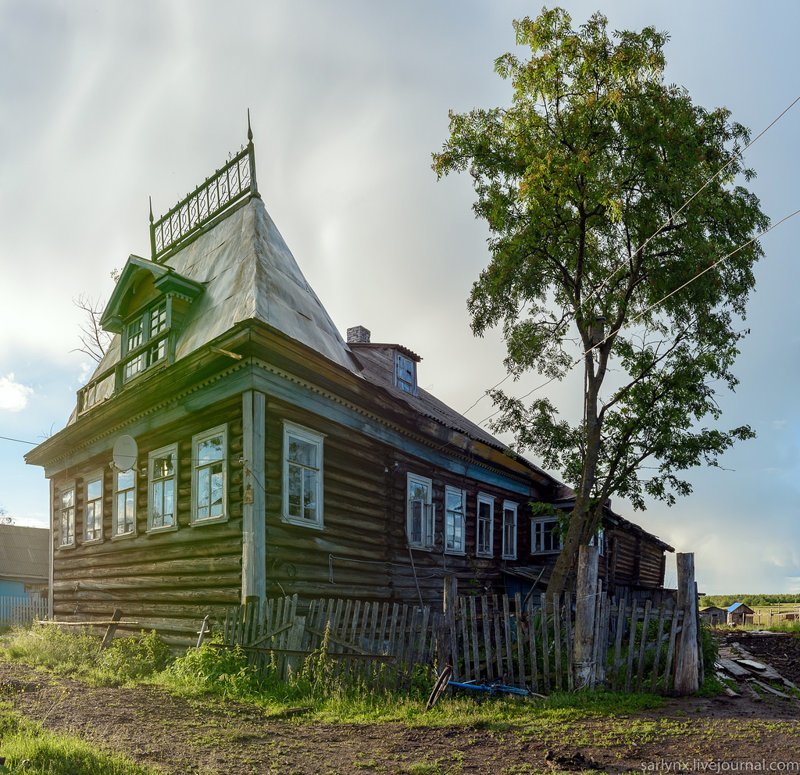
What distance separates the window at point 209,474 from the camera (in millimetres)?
12229

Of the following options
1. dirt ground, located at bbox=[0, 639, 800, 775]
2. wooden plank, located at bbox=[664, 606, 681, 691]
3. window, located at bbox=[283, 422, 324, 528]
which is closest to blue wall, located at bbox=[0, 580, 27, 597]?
window, located at bbox=[283, 422, 324, 528]

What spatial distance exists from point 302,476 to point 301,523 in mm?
843

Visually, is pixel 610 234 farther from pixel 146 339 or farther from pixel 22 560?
pixel 22 560

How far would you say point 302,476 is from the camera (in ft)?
41.8

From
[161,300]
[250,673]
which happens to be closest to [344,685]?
[250,673]

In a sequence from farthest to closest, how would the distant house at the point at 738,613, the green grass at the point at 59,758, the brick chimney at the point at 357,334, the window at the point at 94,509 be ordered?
the distant house at the point at 738,613 < the brick chimney at the point at 357,334 < the window at the point at 94,509 < the green grass at the point at 59,758

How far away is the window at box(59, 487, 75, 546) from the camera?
57.3 feet

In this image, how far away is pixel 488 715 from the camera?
8422 mm

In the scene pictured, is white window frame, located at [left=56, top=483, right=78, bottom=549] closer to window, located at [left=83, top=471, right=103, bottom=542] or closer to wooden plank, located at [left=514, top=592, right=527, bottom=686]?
window, located at [left=83, top=471, right=103, bottom=542]

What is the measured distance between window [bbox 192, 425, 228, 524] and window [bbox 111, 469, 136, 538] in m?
2.54

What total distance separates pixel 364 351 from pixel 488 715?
12.4 m

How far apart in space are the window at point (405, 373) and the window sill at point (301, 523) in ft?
22.9

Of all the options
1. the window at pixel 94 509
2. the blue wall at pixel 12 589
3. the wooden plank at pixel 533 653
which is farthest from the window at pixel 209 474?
the blue wall at pixel 12 589

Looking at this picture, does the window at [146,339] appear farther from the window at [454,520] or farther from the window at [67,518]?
the window at [454,520]
